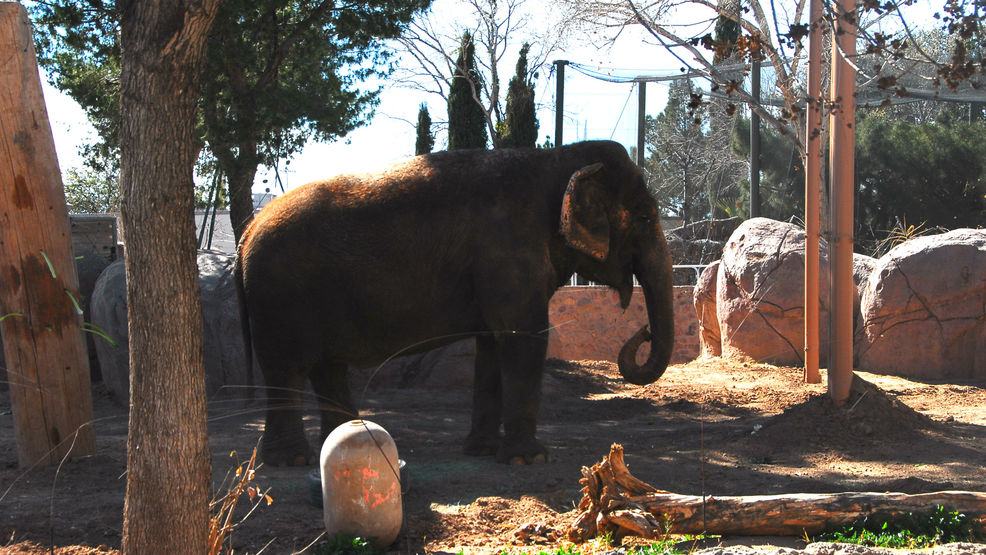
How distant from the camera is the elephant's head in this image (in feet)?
21.9

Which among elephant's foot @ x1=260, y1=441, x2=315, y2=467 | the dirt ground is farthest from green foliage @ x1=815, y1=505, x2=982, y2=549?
elephant's foot @ x1=260, y1=441, x2=315, y2=467

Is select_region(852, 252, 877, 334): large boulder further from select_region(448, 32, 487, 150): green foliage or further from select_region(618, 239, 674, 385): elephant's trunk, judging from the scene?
select_region(448, 32, 487, 150): green foliage

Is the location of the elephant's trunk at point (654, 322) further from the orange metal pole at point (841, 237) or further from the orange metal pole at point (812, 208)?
the orange metal pole at point (812, 208)

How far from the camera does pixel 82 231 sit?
13.1 metres

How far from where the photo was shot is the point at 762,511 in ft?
14.7

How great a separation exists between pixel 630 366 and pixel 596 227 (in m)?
1.10

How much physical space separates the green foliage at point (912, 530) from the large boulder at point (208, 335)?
22.5ft

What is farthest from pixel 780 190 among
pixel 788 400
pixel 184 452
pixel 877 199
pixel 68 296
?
pixel 184 452

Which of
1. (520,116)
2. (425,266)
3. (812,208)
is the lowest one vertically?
(425,266)

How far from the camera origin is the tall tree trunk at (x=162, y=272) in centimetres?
330

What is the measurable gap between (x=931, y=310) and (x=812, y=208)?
2677mm

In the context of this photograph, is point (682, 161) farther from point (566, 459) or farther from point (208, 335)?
point (566, 459)

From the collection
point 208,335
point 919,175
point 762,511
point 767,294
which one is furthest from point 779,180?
point 762,511

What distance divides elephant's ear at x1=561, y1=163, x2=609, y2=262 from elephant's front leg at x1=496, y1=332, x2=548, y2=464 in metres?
0.74
